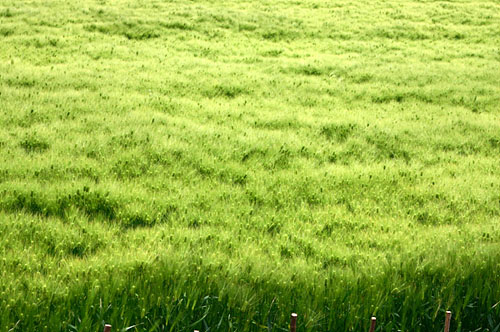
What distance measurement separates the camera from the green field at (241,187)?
407 centimetres

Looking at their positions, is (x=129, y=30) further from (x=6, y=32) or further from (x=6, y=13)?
(x=6, y=13)

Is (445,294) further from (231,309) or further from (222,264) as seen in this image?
(222,264)

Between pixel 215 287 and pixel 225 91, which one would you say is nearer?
pixel 215 287

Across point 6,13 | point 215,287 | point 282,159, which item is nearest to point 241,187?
point 282,159

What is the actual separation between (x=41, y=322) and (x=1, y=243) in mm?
2041

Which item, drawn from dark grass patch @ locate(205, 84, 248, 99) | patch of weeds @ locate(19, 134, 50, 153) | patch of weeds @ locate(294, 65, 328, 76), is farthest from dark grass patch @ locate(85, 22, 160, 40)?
patch of weeds @ locate(19, 134, 50, 153)

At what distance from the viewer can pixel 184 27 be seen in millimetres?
20984

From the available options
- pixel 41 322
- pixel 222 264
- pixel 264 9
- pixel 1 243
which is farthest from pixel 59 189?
pixel 264 9

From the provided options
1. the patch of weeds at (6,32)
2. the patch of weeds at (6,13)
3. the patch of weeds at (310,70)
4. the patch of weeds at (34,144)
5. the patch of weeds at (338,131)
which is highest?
the patch of weeds at (6,13)

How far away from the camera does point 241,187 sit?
7.62 m

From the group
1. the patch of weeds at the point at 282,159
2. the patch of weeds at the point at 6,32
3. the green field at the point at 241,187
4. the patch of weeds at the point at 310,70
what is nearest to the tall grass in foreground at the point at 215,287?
the green field at the point at 241,187

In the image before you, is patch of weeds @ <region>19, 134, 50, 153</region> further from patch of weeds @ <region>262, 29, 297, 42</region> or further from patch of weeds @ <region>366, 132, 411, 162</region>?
patch of weeds @ <region>262, 29, 297, 42</region>

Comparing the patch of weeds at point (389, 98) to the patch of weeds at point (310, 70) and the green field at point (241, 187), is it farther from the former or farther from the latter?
the patch of weeds at point (310, 70)

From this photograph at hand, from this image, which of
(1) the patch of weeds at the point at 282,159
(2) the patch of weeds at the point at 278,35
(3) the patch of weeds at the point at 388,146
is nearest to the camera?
(1) the patch of weeds at the point at 282,159
